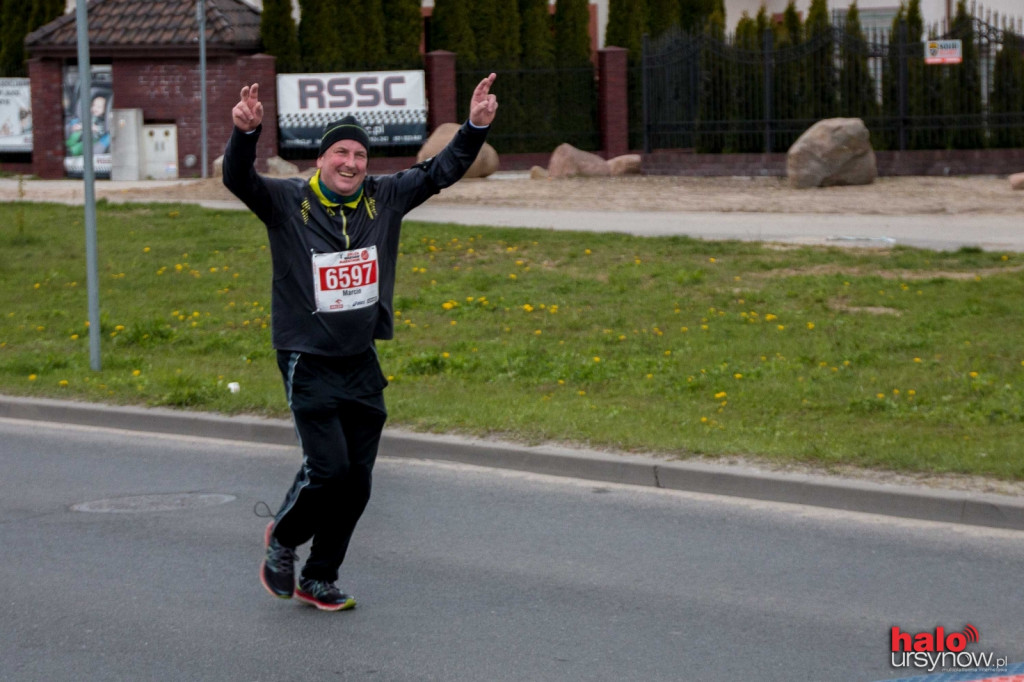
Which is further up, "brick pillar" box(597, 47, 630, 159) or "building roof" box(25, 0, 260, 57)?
"building roof" box(25, 0, 260, 57)

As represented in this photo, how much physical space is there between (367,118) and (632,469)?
82.1ft

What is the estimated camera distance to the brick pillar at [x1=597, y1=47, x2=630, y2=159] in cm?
3269

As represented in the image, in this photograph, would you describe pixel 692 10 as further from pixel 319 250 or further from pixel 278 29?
pixel 319 250

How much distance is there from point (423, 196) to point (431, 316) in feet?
24.6

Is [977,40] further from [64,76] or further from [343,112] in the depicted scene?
[64,76]

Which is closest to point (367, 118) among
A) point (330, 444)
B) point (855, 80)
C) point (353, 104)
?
point (353, 104)

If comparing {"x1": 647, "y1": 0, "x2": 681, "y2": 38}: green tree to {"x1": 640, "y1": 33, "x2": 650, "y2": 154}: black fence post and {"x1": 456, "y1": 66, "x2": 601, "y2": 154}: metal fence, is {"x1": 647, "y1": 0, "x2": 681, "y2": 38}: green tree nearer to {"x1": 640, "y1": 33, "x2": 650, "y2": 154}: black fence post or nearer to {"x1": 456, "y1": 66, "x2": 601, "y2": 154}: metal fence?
{"x1": 456, "y1": 66, "x2": 601, "y2": 154}: metal fence

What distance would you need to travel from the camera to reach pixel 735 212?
20328mm

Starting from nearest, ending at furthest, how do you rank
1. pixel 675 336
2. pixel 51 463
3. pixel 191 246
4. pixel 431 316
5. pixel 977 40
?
pixel 51 463
pixel 675 336
pixel 431 316
pixel 191 246
pixel 977 40

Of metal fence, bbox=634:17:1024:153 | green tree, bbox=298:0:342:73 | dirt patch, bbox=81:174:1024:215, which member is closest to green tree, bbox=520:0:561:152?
green tree, bbox=298:0:342:73

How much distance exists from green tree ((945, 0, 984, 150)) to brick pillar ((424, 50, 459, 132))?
1191 centimetres

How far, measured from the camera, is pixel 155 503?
7652mm

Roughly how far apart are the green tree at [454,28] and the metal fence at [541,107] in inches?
114

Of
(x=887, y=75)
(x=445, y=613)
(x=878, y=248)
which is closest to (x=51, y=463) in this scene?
(x=445, y=613)
